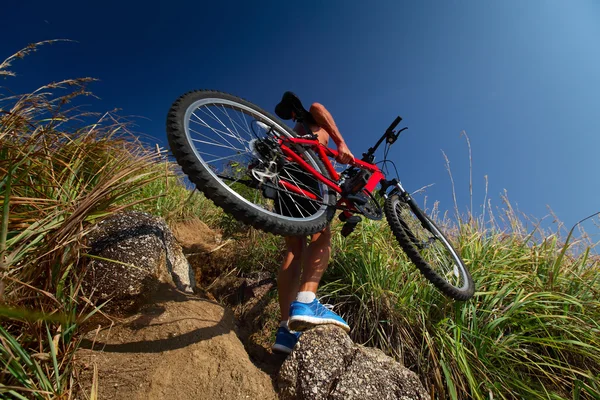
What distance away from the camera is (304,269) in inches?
92.4

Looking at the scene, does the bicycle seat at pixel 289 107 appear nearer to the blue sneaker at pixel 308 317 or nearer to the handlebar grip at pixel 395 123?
the handlebar grip at pixel 395 123

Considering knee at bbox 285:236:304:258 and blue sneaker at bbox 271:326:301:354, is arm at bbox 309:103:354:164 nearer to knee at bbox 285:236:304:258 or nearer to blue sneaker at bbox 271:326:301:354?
knee at bbox 285:236:304:258

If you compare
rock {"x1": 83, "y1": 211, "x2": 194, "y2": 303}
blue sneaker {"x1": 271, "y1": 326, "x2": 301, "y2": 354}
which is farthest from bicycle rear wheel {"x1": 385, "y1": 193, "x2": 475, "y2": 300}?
rock {"x1": 83, "y1": 211, "x2": 194, "y2": 303}

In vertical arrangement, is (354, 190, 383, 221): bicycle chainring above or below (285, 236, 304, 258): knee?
above

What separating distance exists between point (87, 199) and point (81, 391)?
85cm

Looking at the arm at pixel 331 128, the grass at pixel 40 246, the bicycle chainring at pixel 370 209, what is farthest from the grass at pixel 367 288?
the arm at pixel 331 128

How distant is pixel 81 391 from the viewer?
1463 mm

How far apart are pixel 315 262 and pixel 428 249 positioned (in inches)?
54.5

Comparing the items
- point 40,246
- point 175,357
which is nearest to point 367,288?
point 175,357

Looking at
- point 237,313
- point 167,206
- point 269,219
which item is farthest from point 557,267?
point 167,206

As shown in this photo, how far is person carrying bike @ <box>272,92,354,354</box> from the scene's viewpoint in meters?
2.13

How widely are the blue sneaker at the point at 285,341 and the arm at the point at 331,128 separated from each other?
1.39 meters

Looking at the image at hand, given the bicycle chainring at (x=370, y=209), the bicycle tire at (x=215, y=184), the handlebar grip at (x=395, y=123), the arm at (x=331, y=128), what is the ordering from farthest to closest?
the handlebar grip at (x=395, y=123), the arm at (x=331, y=128), the bicycle chainring at (x=370, y=209), the bicycle tire at (x=215, y=184)

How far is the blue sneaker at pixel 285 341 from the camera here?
223 cm
